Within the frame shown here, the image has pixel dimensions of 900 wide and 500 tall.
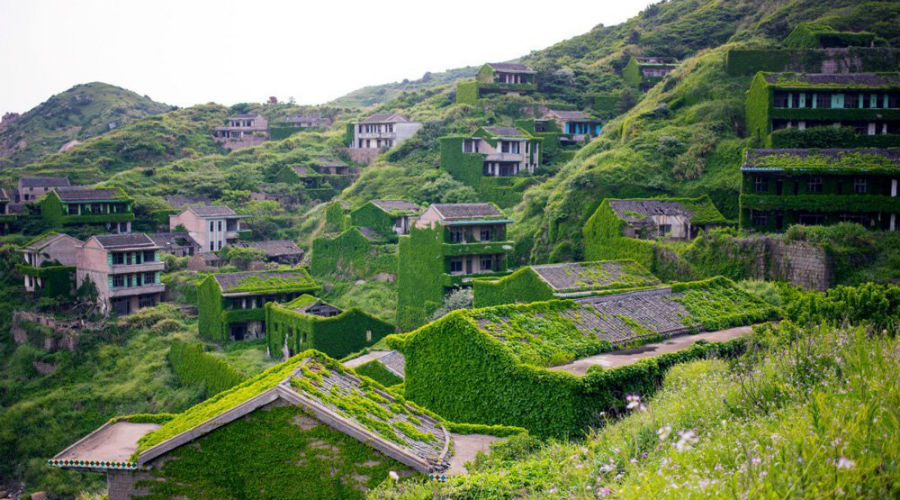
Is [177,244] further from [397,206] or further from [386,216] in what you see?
[397,206]

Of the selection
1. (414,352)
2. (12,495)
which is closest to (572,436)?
(414,352)

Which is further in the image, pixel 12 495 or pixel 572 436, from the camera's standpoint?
pixel 12 495

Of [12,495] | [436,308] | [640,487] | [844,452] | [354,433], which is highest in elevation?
[844,452]

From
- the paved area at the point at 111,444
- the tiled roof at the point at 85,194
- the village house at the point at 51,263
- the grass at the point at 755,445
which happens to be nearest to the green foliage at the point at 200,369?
the village house at the point at 51,263

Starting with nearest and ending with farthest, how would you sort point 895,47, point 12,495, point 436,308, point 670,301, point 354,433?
point 354,433 < point 670,301 < point 12,495 < point 436,308 < point 895,47

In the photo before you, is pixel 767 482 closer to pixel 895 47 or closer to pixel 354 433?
pixel 354 433

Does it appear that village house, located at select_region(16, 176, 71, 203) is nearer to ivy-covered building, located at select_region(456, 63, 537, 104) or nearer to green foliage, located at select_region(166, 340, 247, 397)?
green foliage, located at select_region(166, 340, 247, 397)

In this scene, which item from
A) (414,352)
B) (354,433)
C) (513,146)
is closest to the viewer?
(354,433)
